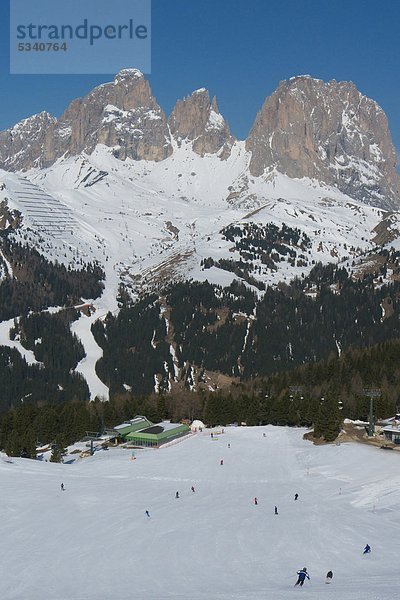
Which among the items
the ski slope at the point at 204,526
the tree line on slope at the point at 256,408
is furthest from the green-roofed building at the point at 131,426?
the ski slope at the point at 204,526

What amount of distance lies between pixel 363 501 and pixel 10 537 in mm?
42421

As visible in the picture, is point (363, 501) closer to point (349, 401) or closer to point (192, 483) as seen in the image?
point (192, 483)

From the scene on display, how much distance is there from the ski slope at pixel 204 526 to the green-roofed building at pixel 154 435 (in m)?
13.9

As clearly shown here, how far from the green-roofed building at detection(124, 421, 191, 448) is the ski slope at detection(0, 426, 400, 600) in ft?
45.7

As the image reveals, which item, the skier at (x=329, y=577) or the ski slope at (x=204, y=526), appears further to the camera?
the ski slope at (x=204, y=526)

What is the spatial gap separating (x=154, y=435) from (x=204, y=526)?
2401 inches

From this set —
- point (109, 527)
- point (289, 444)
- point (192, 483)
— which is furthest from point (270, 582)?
point (289, 444)

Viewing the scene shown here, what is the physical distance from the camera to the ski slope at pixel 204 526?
5112 cm

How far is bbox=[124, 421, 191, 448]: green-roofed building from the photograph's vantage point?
12932 cm

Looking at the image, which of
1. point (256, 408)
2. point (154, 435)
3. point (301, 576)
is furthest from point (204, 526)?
point (256, 408)

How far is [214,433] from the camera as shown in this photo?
13725cm

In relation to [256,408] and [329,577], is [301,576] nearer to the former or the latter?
[329,577]

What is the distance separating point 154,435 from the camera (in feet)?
426

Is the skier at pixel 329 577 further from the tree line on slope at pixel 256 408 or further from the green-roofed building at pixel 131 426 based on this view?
the green-roofed building at pixel 131 426
